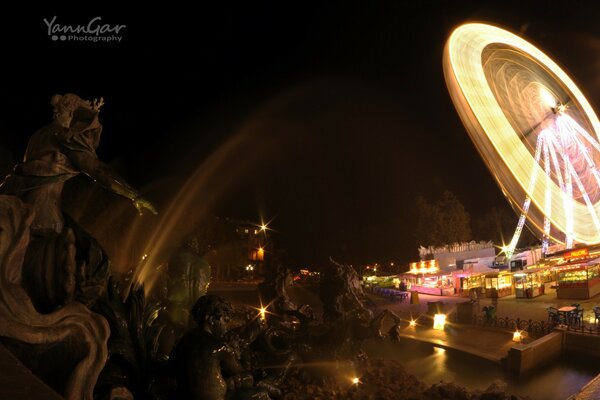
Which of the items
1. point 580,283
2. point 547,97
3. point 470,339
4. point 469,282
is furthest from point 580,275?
point 547,97

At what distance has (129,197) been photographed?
371cm

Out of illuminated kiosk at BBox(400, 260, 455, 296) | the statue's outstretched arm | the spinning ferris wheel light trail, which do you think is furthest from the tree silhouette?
the statue's outstretched arm

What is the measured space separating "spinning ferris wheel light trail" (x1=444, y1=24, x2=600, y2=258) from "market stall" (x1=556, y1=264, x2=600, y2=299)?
6.73 feet

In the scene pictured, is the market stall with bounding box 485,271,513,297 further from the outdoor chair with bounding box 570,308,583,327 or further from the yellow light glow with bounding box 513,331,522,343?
the yellow light glow with bounding box 513,331,522,343

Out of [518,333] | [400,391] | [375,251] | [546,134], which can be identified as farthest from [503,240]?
[400,391]

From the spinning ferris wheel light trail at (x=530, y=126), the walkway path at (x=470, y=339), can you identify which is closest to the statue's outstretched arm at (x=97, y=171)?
the walkway path at (x=470, y=339)

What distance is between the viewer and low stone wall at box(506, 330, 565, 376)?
12211 mm

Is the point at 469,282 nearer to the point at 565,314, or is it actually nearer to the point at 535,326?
the point at 565,314

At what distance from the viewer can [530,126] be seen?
79.3ft

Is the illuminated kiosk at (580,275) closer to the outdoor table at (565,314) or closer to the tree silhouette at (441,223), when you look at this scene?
the outdoor table at (565,314)

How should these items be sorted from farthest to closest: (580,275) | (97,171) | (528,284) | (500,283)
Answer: (500,283) → (528,284) → (580,275) → (97,171)

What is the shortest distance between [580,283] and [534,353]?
36.9 ft

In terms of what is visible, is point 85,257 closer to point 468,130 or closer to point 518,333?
point 518,333

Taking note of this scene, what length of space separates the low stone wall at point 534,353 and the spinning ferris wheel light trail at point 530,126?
824 centimetres
